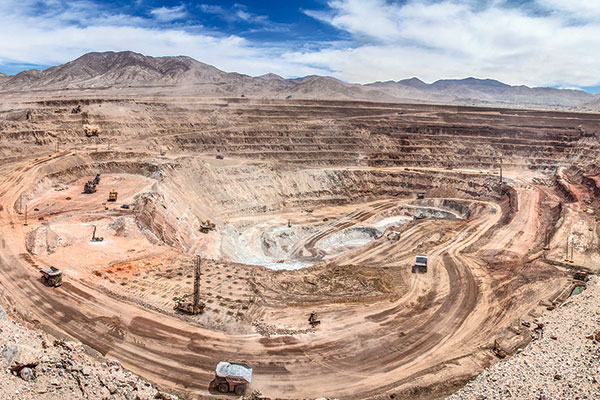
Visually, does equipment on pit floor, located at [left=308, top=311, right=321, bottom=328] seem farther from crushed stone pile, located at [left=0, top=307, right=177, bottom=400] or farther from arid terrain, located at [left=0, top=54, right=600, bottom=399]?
crushed stone pile, located at [left=0, top=307, right=177, bottom=400]

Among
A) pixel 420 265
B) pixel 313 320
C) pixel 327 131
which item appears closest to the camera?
pixel 313 320

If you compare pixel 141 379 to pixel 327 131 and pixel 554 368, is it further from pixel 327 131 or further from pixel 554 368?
pixel 327 131

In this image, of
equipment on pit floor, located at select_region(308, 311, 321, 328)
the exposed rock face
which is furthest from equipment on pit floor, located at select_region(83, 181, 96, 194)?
equipment on pit floor, located at select_region(308, 311, 321, 328)

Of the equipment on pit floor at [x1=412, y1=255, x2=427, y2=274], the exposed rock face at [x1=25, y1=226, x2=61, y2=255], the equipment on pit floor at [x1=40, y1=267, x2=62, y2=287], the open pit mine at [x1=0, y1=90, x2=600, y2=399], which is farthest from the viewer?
the equipment on pit floor at [x1=412, y1=255, x2=427, y2=274]

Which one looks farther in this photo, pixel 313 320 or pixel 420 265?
pixel 420 265

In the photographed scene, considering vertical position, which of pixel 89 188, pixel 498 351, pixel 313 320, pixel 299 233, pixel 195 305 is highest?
pixel 89 188

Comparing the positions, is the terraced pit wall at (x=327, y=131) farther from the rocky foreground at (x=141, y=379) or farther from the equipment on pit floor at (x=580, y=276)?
the rocky foreground at (x=141, y=379)

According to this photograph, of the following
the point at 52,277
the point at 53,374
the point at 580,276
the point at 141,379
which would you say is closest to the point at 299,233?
the point at 580,276

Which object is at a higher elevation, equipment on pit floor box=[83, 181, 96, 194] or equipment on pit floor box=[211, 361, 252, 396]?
equipment on pit floor box=[83, 181, 96, 194]
